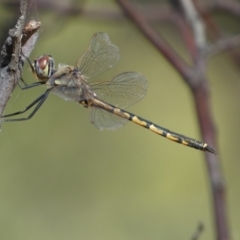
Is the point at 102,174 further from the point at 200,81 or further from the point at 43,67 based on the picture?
the point at 43,67

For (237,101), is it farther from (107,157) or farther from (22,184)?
(22,184)

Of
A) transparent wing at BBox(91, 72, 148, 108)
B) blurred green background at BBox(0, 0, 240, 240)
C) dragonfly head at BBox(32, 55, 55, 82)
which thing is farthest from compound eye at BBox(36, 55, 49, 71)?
blurred green background at BBox(0, 0, 240, 240)

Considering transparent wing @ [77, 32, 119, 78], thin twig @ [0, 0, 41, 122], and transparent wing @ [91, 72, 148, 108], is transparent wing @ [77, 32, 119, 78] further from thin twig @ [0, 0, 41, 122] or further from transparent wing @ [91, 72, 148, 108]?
thin twig @ [0, 0, 41, 122]

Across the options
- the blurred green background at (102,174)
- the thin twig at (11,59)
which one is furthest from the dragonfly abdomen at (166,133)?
the blurred green background at (102,174)

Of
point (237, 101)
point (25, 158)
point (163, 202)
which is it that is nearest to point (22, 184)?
point (25, 158)

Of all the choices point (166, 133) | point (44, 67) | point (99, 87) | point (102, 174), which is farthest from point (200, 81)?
point (102, 174)

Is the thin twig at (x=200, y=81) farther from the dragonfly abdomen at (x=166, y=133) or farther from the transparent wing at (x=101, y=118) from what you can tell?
the transparent wing at (x=101, y=118)
